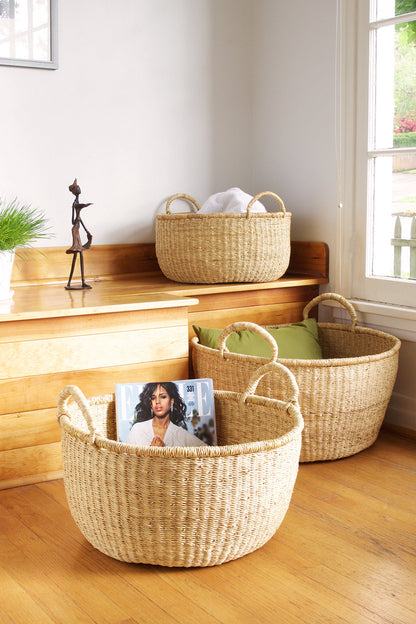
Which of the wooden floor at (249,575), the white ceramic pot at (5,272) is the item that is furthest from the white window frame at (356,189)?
the white ceramic pot at (5,272)

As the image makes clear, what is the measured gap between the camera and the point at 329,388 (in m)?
2.03

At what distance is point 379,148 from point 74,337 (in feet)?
3.94

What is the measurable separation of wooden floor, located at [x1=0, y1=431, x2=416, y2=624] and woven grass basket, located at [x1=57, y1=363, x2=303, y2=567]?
0.05m

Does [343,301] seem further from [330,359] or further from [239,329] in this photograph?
[239,329]

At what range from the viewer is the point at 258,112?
2873 millimetres

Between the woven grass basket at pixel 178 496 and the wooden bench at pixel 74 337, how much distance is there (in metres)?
0.43

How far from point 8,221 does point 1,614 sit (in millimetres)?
1070

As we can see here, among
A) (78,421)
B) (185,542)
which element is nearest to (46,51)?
(78,421)

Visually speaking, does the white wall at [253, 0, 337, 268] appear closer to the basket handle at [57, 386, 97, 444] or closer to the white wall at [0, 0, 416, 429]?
the white wall at [0, 0, 416, 429]

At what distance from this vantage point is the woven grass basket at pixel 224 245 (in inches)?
92.7

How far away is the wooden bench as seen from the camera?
6.25 ft

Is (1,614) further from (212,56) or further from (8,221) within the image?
(212,56)

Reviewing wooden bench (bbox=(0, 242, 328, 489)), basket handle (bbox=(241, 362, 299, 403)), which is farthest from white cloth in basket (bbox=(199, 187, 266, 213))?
basket handle (bbox=(241, 362, 299, 403))

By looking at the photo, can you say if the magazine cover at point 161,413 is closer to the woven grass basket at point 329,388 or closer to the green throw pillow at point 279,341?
the woven grass basket at point 329,388
